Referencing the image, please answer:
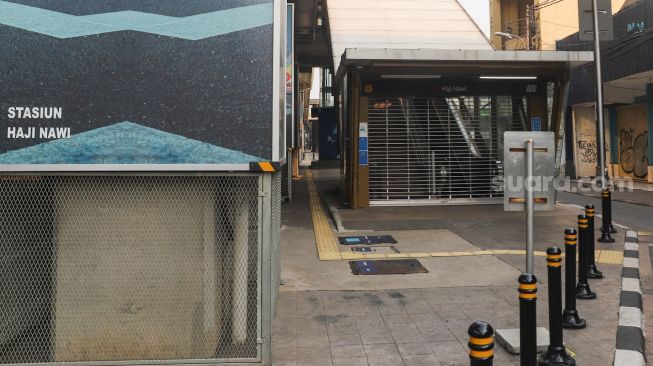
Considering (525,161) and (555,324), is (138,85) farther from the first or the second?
(555,324)

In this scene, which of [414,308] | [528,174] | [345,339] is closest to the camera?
[528,174]

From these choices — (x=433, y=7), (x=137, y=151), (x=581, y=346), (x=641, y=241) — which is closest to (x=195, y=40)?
(x=137, y=151)

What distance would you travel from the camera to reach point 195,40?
3.64 metres

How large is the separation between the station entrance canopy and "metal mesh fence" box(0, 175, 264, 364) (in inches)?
354

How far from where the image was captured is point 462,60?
10984mm

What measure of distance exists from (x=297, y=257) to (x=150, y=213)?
13.6 feet

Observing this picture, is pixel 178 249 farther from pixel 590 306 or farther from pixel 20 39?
pixel 590 306

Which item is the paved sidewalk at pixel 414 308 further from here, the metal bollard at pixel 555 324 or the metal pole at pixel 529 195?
the metal pole at pixel 529 195

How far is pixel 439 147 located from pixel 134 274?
11.2m

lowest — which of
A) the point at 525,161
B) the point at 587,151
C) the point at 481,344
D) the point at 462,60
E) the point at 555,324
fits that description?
the point at 555,324

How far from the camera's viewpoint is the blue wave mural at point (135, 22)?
3527mm

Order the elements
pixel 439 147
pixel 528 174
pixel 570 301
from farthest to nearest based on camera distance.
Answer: pixel 439 147, pixel 570 301, pixel 528 174

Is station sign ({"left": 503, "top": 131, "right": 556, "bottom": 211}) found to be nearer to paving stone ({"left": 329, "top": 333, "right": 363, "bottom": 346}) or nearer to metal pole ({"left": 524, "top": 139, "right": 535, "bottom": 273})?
metal pole ({"left": 524, "top": 139, "right": 535, "bottom": 273})

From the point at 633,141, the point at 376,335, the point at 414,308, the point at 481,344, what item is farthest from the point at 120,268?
the point at 633,141
